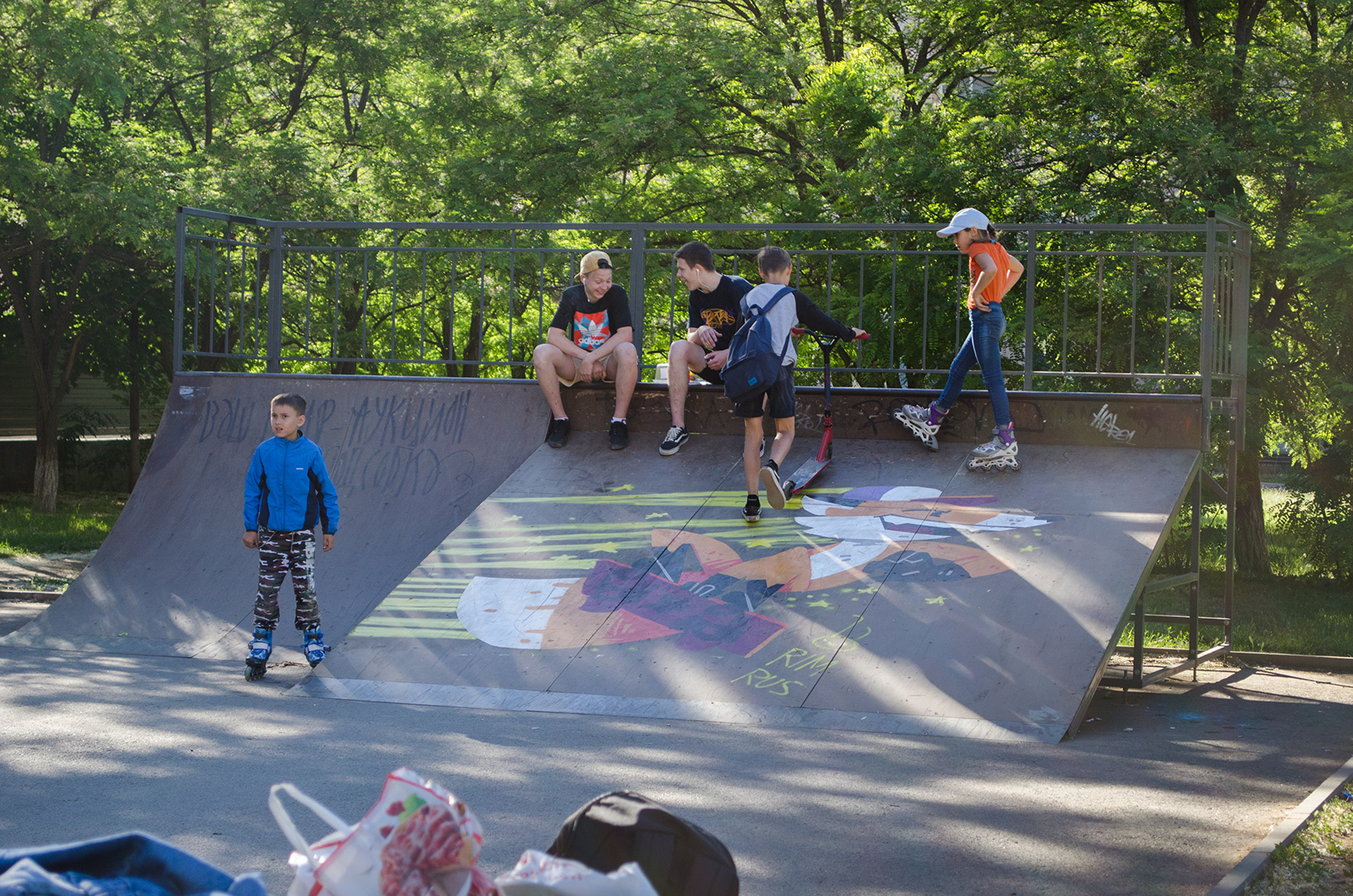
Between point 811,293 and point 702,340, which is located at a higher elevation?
point 811,293

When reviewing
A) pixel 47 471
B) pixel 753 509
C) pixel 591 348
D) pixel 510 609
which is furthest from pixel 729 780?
pixel 47 471

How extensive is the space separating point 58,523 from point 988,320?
16429 mm

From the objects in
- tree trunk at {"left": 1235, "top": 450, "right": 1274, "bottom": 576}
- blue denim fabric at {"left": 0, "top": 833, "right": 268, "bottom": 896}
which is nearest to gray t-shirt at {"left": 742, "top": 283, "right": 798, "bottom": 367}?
blue denim fabric at {"left": 0, "top": 833, "right": 268, "bottom": 896}

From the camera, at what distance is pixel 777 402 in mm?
7426

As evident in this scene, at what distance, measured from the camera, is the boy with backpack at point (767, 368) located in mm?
7098

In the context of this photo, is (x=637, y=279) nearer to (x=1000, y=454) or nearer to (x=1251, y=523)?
(x=1000, y=454)

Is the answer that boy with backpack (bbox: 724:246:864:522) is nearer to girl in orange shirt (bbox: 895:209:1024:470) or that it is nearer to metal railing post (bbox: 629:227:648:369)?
girl in orange shirt (bbox: 895:209:1024:470)

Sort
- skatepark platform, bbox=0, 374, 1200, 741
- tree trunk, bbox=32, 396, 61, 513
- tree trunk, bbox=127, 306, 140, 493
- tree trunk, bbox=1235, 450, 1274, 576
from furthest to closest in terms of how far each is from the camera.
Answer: tree trunk, bbox=127, 306, 140, 493 → tree trunk, bbox=32, 396, 61, 513 → tree trunk, bbox=1235, 450, 1274, 576 → skatepark platform, bbox=0, 374, 1200, 741

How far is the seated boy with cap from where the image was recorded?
8508 mm

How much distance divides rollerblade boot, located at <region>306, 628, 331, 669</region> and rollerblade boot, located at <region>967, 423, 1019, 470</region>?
175 inches

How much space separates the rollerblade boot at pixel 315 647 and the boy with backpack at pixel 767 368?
2769 mm

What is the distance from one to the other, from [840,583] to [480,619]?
7.15ft

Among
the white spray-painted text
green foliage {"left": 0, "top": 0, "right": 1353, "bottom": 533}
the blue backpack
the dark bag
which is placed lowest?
the dark bag

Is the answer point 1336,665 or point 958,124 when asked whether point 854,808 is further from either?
point 958,124
